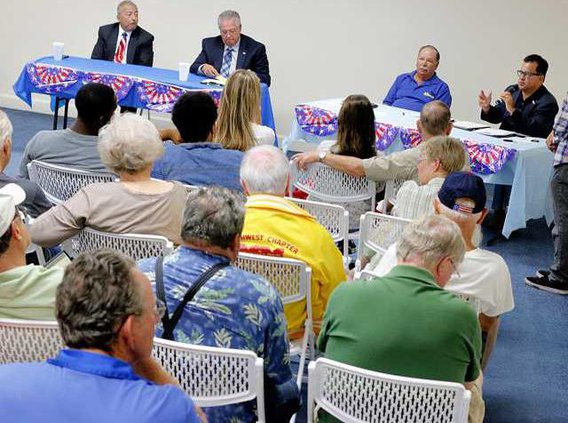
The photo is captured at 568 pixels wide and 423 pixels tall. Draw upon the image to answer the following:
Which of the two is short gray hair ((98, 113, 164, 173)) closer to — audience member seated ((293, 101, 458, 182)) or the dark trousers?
audience member seated ((293, 101, 458, 182))

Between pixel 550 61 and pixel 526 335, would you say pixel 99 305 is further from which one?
pixel 550 61

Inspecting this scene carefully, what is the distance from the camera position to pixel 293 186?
4574mm

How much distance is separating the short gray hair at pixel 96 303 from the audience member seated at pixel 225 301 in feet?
2.09

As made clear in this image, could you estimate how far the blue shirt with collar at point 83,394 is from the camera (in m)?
1.37

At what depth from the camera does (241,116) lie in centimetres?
429

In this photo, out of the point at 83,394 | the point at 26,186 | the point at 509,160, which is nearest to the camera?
the point at 83,394

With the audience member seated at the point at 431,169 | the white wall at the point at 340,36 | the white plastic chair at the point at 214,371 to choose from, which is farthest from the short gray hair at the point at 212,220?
the white wall at the point at 340,36

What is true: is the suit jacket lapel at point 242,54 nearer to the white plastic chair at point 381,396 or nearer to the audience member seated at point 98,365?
the white plastic chair at point 381,396

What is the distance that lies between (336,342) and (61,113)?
22.6 ft

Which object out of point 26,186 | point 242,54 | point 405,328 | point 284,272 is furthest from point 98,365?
point 242,54

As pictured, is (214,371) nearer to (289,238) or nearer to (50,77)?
(289,238)

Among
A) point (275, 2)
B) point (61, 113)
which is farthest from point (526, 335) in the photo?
point (61, 113)

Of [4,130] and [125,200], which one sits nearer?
[125,200]

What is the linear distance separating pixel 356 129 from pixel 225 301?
2235mm
